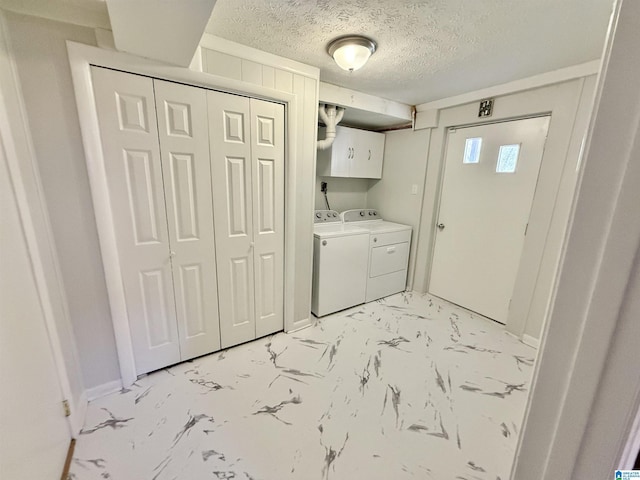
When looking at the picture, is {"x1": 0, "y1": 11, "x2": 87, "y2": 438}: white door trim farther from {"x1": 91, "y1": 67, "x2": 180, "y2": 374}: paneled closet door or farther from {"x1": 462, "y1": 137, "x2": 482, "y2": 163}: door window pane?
{"x1": 462, "y1": 137, "x2": 482, "y2": 163}: door window pane

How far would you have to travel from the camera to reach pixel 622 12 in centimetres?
34

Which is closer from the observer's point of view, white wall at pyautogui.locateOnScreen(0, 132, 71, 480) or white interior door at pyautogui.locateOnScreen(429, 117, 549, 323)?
white wall at pyautogui.locateOnScreen(0, 132, 71, 480)

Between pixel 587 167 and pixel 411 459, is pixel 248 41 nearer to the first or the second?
pixel 587 167

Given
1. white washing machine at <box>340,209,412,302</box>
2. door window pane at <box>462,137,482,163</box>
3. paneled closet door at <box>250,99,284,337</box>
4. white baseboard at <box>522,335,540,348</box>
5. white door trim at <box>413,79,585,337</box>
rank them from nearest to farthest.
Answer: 1. paneled closet door at <box>250,99,284,337</box>
2. white door trim at <box>413,79,585,337</box>
3. white baseboard at <box>522,335,540,348</box>
4. door window pane at <box>462,137,482,163</box>
5. white washing machine at <box>340,209,412,302</box>

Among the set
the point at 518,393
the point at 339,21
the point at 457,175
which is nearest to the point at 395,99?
the point at 457,175

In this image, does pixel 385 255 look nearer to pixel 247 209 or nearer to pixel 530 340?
pixel 530 340

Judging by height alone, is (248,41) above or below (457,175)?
above

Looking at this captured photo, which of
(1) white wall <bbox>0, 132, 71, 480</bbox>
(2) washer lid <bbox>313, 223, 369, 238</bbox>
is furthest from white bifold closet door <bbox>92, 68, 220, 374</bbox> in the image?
(2) washer lid <bbox>313, 223, 369, 238</bbox>

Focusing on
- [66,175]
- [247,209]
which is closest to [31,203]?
[66,175]

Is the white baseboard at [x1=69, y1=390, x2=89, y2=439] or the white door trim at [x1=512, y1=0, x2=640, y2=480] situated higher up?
the white door trim at [x1=512, y1=0, x2=640, y2=480]

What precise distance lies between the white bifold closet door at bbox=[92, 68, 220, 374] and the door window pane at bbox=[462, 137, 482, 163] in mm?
2489

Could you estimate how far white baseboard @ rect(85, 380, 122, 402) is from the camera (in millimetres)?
1670

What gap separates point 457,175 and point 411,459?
2.55m

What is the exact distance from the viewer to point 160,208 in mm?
1706
